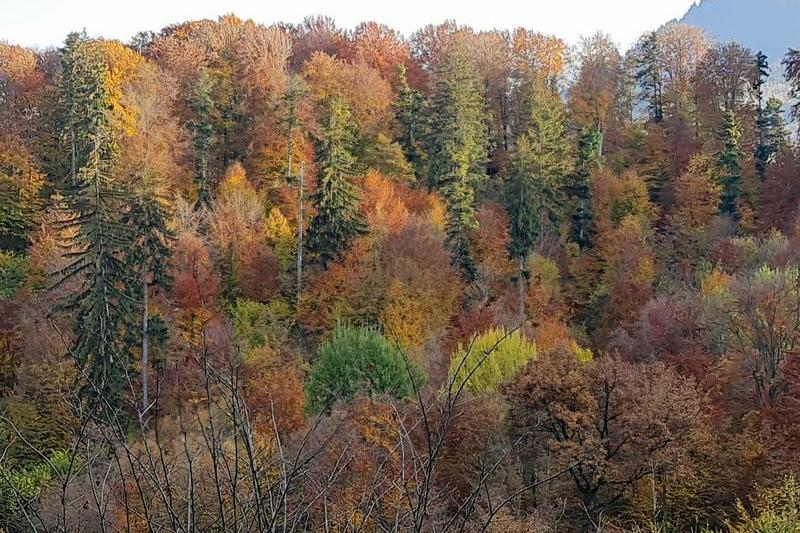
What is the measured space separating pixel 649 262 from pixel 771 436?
16358 mm

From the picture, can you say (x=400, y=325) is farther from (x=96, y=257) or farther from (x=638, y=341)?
(x=96, y=257)

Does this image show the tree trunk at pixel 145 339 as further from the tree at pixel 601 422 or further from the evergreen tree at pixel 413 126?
the evergreen tree at pixel 413 126

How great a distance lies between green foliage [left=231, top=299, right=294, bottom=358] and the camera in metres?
30.3

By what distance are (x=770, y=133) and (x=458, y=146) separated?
60.8ft

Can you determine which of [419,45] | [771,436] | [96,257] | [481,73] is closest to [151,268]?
[96,257]

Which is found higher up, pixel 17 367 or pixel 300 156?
pixel 300 156

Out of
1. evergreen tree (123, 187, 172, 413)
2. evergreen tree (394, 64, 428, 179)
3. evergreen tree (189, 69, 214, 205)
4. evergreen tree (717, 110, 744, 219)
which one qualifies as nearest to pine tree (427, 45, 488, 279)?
evergreen tree (394, 64, 428, 179)

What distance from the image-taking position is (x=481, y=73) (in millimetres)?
48000

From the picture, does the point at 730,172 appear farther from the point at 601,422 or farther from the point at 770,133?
the point at 601,422

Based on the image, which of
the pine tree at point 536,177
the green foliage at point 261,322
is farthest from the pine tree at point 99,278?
the pine tree at point 536,177

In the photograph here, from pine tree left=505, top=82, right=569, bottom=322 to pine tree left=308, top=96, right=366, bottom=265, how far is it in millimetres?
7499

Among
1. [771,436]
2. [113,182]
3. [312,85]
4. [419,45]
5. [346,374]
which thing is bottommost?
[771,436]

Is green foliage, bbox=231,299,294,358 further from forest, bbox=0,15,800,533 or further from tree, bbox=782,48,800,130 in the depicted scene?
tree, bbox=782,48,800,130

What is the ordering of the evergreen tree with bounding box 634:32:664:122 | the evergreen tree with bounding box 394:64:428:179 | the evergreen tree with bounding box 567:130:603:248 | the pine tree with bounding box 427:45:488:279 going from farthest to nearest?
the evergreen tree with bounding box 634:32:664:122, the evergreen tree with bounding box 394:64:428:179, the evergreen tree with bounding box 567:130:603:248, the pine tree with bounding box 427:45:488:279
